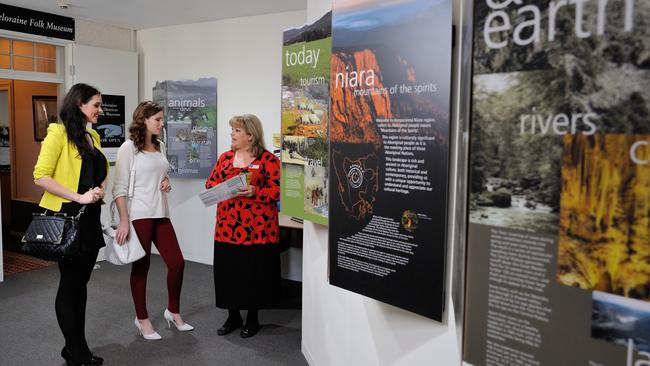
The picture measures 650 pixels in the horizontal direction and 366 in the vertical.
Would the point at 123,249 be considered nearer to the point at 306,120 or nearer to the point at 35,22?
the point at 306,120

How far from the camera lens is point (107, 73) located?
5848mm

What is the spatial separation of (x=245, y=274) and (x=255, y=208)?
45 centimetres

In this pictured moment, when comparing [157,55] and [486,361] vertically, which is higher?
[157,55]

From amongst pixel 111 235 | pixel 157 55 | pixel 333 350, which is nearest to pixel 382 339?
pixel 333 350

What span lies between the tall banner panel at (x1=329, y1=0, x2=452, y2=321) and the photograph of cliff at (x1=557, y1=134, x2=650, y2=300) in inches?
20.3

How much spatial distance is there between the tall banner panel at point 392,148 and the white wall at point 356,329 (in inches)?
5.7

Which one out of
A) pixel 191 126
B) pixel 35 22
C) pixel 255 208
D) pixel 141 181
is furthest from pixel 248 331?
pixel 35 22

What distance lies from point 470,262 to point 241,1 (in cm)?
399

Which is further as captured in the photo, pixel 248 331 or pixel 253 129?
pixel 248 331

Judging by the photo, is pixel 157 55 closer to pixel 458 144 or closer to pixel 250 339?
pixel 250 339

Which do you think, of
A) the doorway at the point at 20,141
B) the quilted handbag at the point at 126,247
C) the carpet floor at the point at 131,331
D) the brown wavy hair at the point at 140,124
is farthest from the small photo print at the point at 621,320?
the doorway at the point at 20,141

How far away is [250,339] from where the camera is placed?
361cm

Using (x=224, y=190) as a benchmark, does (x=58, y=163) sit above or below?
above

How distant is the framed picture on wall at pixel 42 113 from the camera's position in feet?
23.2
